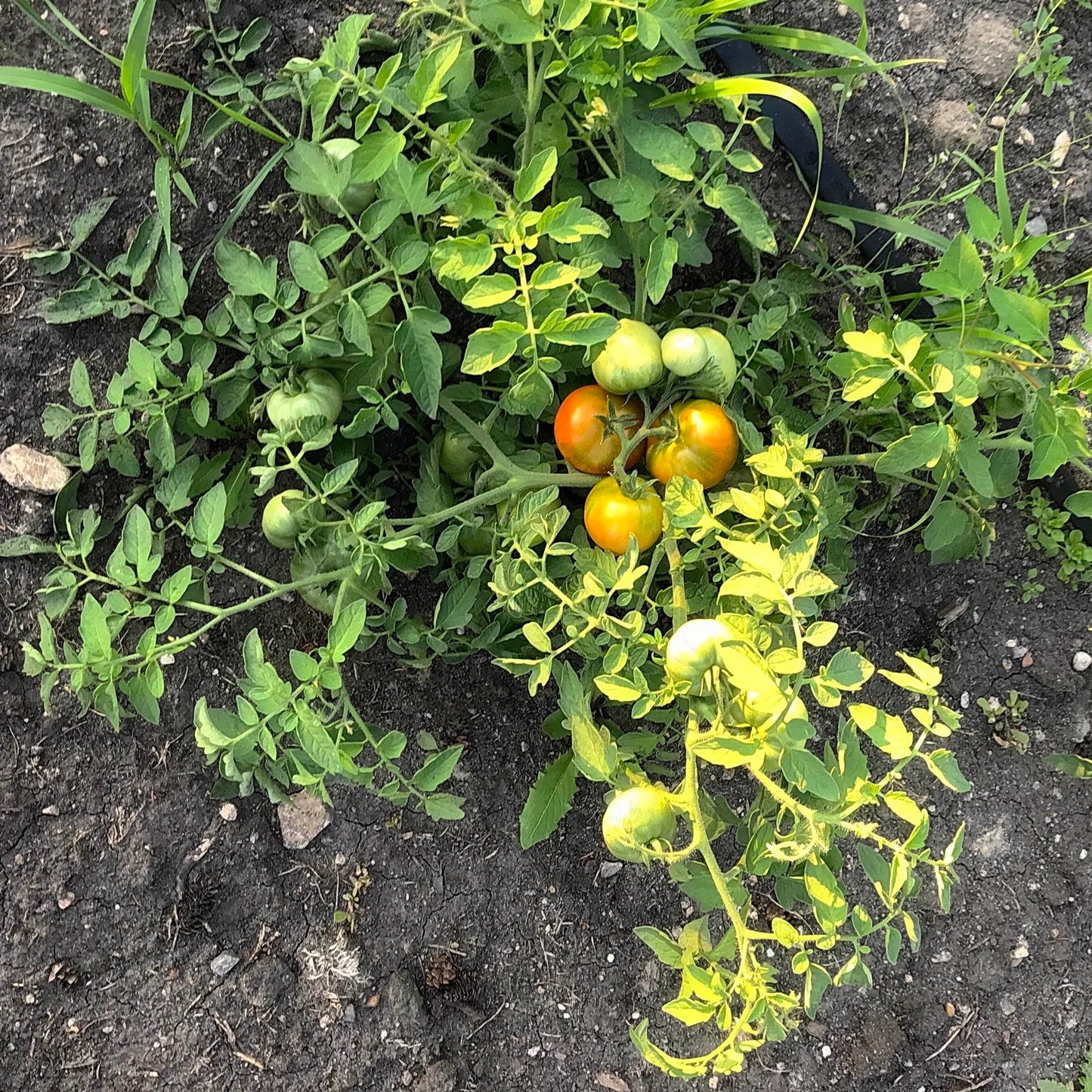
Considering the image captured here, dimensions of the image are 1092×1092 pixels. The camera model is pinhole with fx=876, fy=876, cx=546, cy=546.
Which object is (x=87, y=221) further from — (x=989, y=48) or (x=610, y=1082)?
(x=610, y=1082)

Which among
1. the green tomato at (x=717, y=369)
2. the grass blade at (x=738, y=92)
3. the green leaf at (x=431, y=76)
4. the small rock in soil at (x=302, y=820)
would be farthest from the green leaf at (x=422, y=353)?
the small rock in soil at (x=302, y=820)

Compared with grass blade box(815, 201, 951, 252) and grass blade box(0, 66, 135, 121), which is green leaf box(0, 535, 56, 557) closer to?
grass blade box(0, 66, 135, 121)

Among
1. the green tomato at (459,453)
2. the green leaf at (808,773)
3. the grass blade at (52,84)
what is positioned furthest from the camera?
the green tomato at (459,453)

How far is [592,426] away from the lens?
1286 millimetres

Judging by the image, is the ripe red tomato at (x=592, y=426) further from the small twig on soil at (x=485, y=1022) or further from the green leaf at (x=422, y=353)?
the small twig on soil at (x=485, y=1022)

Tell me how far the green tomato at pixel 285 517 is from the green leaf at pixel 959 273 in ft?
2.90

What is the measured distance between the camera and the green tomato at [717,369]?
1230mm

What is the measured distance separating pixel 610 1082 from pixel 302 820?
2.61 feet

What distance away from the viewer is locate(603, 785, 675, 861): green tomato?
1104 mm

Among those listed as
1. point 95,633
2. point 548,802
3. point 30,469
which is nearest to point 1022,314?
point 548,802

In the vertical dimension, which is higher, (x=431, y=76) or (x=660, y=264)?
(x=431, y=76)

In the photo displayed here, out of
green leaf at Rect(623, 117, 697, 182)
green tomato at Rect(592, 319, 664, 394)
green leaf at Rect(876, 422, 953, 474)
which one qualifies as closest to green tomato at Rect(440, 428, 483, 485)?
green tomato at Rect(592, 319, 664, 394)

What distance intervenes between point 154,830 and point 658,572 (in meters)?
1.01

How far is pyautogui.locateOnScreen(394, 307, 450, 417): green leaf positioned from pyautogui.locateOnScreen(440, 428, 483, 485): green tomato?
19cm
